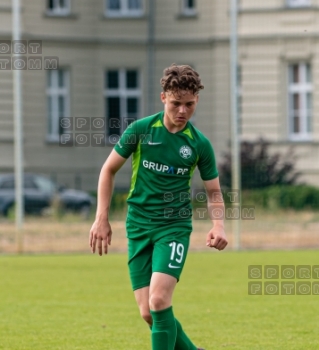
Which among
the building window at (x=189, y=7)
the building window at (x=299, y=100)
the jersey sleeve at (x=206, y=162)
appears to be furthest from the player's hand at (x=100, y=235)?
the building window at (x=189, y=7)

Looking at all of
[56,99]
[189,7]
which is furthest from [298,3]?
[56,99]

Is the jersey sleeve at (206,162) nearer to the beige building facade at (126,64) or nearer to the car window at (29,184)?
the car window at (29,184)

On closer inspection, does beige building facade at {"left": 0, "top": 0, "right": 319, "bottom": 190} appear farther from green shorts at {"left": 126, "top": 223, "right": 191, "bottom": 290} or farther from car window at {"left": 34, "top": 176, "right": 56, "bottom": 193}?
green shorts at {"left": 126, "top": 223, "right": 191, "bottom": 290}

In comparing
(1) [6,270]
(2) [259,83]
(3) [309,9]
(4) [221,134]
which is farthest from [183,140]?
(3) [309,9]

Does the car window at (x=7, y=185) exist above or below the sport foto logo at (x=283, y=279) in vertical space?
above

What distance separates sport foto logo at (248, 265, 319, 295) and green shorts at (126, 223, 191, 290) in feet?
20.5

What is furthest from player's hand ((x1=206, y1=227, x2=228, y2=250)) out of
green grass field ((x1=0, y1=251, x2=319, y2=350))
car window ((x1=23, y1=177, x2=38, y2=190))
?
car window ((x1=23, y1=177, x2=38, y2=190))

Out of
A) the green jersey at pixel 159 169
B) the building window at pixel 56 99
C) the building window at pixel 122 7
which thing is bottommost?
the green jersey at pixel 159 169

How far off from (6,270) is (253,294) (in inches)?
194

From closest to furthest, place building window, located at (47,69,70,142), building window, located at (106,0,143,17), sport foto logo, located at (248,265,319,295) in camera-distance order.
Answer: sport foto logo, located at (248,265,319,295) < building window, located at (47,69,70,142) < building window, located at (106,0,143,17)

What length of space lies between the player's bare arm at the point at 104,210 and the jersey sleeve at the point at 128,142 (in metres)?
0.04

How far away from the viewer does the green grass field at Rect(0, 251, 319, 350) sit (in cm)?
918

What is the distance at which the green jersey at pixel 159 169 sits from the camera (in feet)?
23.4

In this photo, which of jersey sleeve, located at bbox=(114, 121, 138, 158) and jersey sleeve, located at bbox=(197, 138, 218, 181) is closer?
jersey sleeve, located at bbox=(114, 121, 138, 158)
